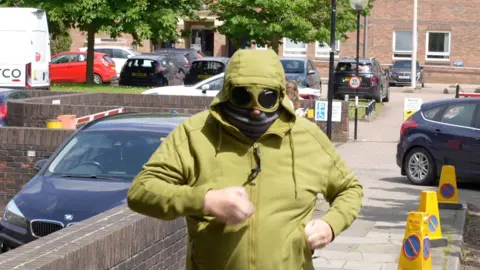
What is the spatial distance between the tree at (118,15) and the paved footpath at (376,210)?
11.9 meters

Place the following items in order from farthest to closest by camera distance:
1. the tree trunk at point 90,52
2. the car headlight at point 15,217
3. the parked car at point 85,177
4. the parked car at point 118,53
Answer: the parked car at point 118,53 < the tree trunk at point 90,52 < the car headlight at point 15,217 < the parked car at point 85,177

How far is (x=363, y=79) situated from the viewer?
3969 cm

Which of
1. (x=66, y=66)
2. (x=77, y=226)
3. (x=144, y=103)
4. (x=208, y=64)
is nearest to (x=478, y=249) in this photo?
(x=77, y=226)

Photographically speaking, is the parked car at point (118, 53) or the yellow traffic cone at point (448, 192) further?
the parked car at point (118, 53)

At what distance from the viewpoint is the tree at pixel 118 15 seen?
39.5m

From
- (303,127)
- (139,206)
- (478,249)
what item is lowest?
(478,249)

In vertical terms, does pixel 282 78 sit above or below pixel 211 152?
above

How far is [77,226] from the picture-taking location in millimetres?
6980

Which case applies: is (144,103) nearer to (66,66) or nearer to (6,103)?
(6,103)

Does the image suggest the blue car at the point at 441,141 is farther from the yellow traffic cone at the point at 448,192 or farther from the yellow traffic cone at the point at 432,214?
the yellow traffic cone at the point at 432,214

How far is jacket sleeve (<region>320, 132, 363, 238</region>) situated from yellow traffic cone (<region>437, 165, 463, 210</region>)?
10.6 m

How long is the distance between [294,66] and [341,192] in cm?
3206

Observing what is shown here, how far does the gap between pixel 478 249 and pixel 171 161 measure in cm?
860

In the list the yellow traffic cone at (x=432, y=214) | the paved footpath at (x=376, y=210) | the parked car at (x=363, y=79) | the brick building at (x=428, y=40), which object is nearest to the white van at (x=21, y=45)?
the paved footpath at (x=376, y=210)
